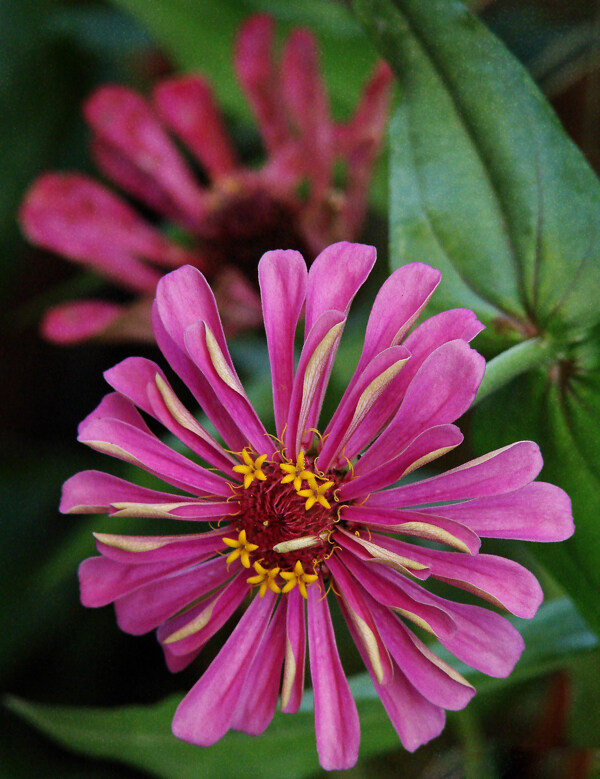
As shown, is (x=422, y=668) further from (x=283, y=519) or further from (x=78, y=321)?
(x=78, y=321)

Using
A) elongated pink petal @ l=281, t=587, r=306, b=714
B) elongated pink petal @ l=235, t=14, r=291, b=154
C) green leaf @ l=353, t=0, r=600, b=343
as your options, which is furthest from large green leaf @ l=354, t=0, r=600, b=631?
elongated pink petal @ l=235, t=14, r=291, b=154

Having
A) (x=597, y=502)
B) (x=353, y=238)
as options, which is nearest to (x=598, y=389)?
(x=597, y=502)

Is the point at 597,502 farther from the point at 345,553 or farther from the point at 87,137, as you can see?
the point at 87,137

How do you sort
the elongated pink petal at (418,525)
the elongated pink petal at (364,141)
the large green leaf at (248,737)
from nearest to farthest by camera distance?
the elongated pink petal at (418,525) → the large green leaf at (248,737) → the elongated pink petal at (364,141)

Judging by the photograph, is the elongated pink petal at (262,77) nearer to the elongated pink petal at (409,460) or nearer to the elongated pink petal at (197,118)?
the elongated pink petal at (197,118)

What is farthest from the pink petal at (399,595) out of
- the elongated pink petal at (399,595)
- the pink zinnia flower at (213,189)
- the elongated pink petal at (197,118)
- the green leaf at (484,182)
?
the elongated pink petal at (197,118)

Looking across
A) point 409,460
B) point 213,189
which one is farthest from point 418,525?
point 213,189
